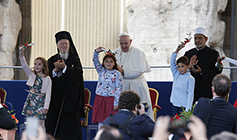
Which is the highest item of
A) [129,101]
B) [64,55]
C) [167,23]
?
[167,23]

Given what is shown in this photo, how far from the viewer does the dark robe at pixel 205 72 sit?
5387 mm

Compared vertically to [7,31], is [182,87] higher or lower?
lower

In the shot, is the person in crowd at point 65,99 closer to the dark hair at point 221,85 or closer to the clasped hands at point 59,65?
the clasped hands at point 59,65

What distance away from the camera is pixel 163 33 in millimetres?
9531

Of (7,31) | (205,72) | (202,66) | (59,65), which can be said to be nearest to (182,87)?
(205,72)


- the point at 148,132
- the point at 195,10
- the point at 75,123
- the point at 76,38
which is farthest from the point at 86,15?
the point at 148,132

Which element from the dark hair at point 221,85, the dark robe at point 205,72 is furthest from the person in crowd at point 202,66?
the dark hair at point 221,85

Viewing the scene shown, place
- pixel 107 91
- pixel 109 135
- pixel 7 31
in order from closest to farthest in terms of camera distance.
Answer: pixel 109 135 < pixel 107 91 < pixel 7 31

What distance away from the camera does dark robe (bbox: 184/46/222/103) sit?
5387 millimetres

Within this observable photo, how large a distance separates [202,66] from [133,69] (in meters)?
1.12

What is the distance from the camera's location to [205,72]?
5.39 metres

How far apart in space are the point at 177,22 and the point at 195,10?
56 centimetres

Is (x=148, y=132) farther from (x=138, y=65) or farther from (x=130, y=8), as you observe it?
(x=130, y=8)

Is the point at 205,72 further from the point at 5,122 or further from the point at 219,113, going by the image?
the point at 5,122
